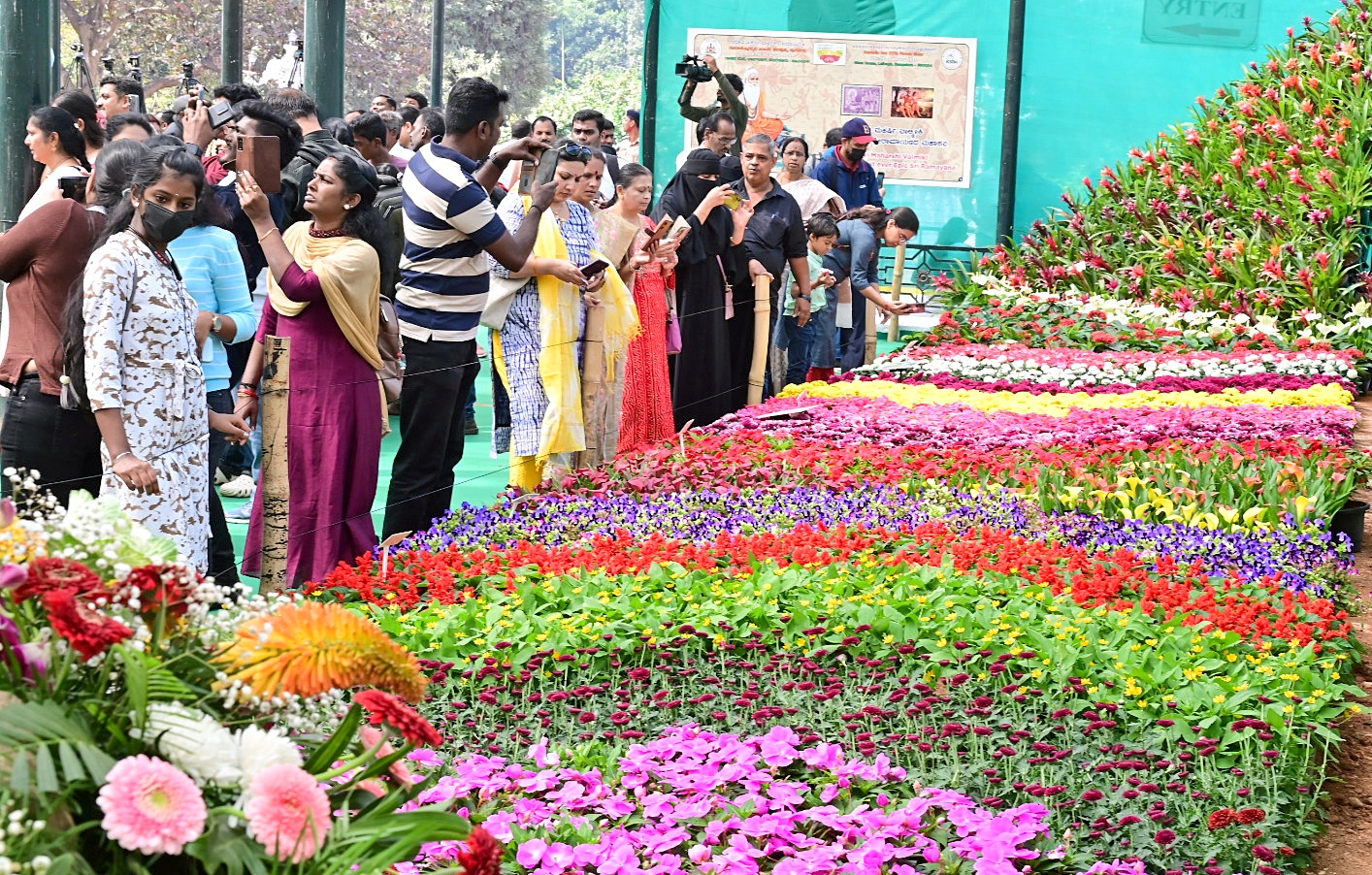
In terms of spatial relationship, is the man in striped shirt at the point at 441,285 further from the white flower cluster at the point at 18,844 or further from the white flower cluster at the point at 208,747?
the white flower cluster at the point at 18,844

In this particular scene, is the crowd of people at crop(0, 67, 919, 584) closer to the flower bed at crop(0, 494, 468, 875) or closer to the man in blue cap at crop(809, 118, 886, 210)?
the flower bed at crop(0, 494, 468, 875)

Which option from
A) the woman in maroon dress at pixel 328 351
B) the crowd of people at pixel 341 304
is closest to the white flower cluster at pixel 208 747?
the crowd of people at pixel 341 304

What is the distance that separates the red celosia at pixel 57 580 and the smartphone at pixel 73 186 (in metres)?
4.29

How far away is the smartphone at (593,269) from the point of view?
785cm

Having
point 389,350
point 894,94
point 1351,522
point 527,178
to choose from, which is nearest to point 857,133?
point 894,94

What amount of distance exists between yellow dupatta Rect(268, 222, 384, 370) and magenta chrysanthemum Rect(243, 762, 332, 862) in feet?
14.2

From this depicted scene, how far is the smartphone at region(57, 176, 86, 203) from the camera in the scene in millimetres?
6141

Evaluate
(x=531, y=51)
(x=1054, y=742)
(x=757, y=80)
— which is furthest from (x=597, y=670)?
(x=531, y=51)

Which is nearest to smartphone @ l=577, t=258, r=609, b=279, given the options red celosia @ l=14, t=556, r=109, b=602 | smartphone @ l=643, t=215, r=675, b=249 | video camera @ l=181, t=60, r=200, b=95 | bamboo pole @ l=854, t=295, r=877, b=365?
smartphone @ l=643, t=215, r=675, b=249

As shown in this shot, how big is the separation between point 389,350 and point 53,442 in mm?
1539

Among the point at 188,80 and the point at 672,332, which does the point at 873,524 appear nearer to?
the point at 672,332

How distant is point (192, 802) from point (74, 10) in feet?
135

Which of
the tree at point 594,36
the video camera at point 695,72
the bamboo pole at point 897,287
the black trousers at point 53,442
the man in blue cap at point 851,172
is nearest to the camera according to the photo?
the black trousers at point 53,442

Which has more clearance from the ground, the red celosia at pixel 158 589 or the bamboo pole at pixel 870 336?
the red celosia at pixel 158 589
